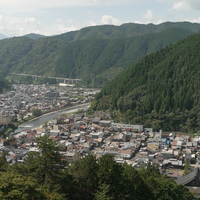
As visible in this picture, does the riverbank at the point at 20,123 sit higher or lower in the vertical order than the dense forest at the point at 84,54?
lower

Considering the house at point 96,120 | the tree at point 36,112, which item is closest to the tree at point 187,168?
the house at point 96,120

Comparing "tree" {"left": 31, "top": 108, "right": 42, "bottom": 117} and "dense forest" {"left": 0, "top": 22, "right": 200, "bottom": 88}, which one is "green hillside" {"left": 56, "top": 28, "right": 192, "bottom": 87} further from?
"tree" {"left": 31, "top": 108, "right": 42, "bottom": 117}

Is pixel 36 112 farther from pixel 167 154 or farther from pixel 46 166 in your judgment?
pixel 46 166

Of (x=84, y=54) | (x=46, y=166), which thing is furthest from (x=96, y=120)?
(x=84, y=54)

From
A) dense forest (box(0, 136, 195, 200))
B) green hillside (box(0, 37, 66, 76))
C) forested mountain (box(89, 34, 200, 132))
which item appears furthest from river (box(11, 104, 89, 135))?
green hillside (box(0, 37, 66, 76))

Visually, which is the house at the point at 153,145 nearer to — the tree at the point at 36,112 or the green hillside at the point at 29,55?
the tree at the point at 36,112

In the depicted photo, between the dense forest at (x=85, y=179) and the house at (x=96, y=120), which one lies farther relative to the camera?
the house at (x=96, y=120)

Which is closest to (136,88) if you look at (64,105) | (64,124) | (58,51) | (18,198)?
(64,124)
